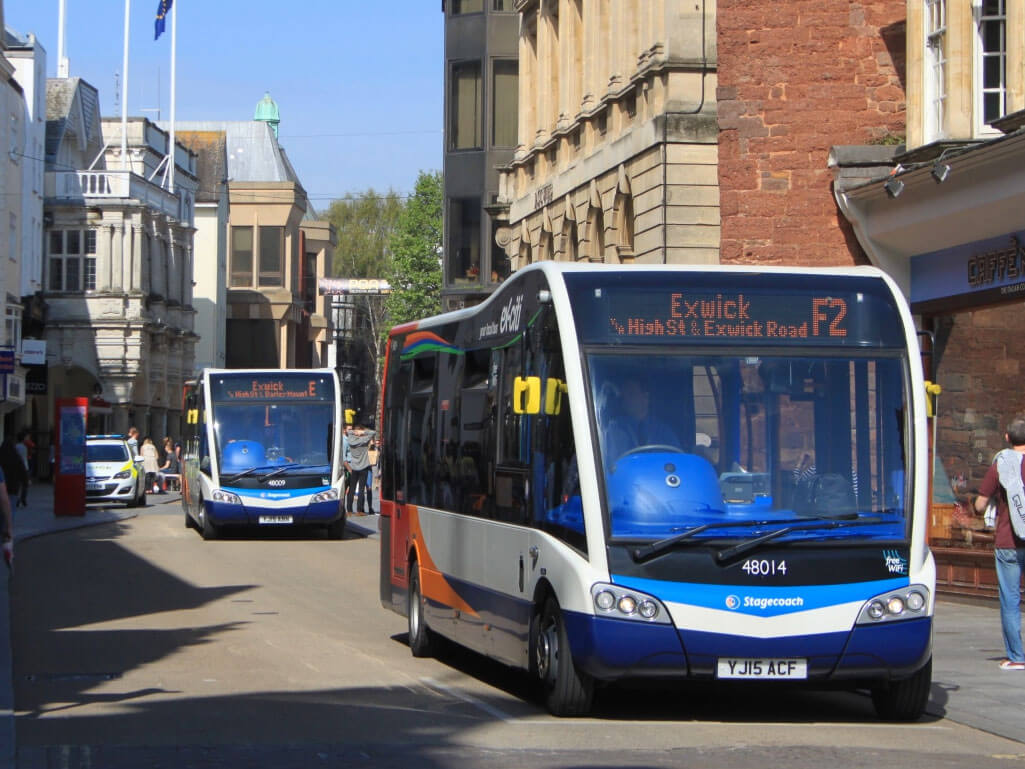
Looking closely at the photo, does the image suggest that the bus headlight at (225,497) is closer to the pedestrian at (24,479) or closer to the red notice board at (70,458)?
the red notice board at (70,458)

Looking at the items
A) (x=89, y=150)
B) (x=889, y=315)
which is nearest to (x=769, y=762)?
(x=889, y=315)

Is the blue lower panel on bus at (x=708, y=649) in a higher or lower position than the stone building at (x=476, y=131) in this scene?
lower

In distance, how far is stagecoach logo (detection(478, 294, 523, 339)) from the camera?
39.9 feet

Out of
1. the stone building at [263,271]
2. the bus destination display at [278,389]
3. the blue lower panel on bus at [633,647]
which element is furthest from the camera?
the stone building at [263,271]

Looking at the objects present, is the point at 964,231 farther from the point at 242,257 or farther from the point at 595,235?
Answer: the point at 242,257

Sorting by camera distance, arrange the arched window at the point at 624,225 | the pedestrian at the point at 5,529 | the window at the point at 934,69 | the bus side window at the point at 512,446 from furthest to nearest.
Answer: the arched window at the point at 624,225
the window at the point at 934,69
the pedestrian at the point at 5,529
the bus side window at the point at 512,446

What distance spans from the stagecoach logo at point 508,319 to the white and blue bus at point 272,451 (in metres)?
17.9

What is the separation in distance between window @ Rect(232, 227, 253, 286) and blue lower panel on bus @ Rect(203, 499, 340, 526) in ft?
244

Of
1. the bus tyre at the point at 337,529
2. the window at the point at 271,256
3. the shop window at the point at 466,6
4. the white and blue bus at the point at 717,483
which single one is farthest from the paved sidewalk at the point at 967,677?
the window at the point at 271,256

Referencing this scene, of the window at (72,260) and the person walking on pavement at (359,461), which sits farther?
the window at (72,260)

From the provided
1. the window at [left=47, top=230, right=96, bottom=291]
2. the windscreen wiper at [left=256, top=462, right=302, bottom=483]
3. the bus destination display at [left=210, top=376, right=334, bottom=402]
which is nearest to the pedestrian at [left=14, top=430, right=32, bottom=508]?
the bus destination display at [left=210, top=376, right=334, bottom=402]

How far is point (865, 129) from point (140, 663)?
52.7 feet

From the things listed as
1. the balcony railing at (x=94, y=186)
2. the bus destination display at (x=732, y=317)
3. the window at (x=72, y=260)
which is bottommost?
the bus destination display at (x=732, y=317)

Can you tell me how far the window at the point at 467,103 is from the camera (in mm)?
46344
